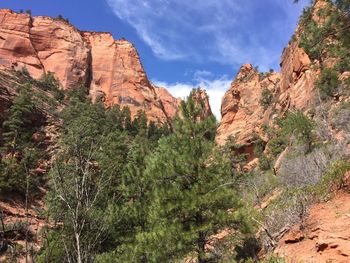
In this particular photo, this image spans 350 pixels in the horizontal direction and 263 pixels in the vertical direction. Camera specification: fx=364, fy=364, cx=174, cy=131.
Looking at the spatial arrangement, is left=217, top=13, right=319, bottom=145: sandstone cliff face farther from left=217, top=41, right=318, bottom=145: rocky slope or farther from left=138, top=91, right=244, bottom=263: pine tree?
left=138, top=91, right=244, bottom=263: pine tree

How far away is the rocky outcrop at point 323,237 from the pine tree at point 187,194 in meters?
1.92

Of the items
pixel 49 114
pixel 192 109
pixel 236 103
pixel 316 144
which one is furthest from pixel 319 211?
pixel 236 103

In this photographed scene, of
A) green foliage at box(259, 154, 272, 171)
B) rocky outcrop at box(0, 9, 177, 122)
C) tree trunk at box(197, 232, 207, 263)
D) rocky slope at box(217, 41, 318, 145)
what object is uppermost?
rocky outcrop at box(0, 9, 177, 122)

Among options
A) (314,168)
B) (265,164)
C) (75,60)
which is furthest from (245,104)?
(314,168)

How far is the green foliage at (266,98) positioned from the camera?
58.0 metres

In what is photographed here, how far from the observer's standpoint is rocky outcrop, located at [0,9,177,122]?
252 ft

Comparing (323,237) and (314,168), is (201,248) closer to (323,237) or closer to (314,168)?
(323,237)

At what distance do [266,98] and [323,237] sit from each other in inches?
2068

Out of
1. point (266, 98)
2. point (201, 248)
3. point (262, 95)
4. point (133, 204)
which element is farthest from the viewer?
point (262, 95)

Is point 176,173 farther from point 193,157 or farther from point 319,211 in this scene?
point 319,211

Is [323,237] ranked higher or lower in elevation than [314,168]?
lower

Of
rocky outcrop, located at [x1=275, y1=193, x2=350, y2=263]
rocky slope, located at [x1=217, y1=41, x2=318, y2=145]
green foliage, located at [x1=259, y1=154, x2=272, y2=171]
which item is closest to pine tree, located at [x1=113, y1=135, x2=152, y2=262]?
rocky outcrop, located at [x1=275, y1=193, x2=350, y2=263]

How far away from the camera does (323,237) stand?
26.8ft

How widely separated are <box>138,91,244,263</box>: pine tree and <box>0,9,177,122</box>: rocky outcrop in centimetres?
6386
